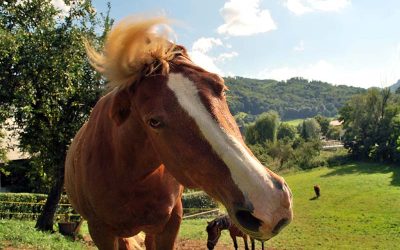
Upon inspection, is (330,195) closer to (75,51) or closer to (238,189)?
(75,51)

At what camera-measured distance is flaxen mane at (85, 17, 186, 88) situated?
2.21m

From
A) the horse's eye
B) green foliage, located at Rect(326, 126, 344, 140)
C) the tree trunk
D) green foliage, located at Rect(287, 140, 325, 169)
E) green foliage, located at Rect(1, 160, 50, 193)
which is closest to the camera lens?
the horse's eye

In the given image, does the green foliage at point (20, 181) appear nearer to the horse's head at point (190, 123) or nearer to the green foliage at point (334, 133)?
the horse's head at point (190, 123)

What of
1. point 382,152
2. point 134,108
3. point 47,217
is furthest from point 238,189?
point 382,152

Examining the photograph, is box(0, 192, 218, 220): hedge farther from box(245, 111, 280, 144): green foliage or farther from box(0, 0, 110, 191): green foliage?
box(245, 111, 280, 144): green foliage

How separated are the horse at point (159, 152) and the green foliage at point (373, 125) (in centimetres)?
5390

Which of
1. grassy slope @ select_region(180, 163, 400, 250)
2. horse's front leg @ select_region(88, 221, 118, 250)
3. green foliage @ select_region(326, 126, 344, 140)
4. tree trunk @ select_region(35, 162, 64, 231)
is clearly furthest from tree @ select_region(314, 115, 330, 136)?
horse's front leg @ select_region(88, 221, 118, 250)

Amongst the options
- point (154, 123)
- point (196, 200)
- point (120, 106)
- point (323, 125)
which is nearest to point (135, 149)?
point (120, 106)

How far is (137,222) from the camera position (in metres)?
2.65

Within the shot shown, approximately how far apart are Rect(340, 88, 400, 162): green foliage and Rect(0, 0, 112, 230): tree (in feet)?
157

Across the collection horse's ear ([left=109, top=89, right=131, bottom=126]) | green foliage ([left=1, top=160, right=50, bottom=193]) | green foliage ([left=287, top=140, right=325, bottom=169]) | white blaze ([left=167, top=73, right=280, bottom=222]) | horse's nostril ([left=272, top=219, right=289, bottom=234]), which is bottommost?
green foliage ([left=287, top=140, right=325, bottom=169])

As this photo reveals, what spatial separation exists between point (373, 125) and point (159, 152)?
195ft

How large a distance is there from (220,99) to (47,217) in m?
13.8

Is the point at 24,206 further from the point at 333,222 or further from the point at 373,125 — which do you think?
the point at 373,125
